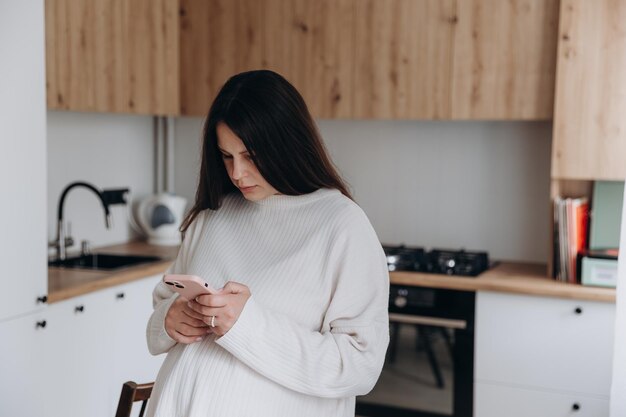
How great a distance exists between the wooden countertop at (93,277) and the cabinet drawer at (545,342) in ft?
4.38

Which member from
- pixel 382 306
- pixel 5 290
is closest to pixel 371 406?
pixel 5 290

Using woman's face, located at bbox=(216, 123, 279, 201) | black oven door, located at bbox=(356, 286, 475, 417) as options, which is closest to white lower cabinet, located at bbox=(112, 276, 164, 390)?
black oven door, located at bbox=(356, 286, 475, 417)

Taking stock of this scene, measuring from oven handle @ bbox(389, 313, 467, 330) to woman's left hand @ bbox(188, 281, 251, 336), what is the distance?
191cm

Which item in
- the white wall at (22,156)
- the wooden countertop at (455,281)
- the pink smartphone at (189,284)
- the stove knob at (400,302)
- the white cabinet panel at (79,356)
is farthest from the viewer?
the stove knob at (400,302)

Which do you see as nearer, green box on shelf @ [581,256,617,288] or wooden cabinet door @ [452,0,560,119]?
green box on shelf @ [581,256,617,288]

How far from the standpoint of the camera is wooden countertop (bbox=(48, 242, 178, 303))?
8.91 ft

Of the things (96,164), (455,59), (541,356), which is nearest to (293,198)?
(541,356)

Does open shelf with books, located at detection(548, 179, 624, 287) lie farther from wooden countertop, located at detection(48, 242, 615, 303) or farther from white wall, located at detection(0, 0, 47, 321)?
white wall, located at detection(0, 0, 47, 321)

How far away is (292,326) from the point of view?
1.47m

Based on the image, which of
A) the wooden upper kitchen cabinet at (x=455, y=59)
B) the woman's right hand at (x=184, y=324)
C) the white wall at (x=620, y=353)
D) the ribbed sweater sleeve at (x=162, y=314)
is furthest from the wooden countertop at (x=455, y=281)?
the woman's right hand at (x=184, y=324)

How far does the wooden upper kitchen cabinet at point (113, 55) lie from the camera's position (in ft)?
9.94

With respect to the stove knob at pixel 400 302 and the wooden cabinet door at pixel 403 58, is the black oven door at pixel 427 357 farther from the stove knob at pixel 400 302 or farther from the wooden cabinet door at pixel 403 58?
→ the wooden cabinet door at pixel 403 58

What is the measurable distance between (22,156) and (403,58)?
169 centimetres

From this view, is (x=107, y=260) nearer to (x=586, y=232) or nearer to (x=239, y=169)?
(x=586, y=232)
